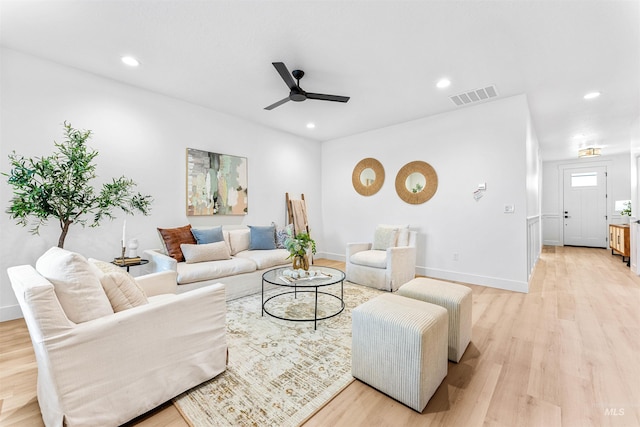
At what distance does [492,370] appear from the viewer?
1.89 metres

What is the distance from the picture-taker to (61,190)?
250cm

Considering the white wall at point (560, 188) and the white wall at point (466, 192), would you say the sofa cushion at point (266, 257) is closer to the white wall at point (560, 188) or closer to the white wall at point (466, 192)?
the white wall at point (466, 192)

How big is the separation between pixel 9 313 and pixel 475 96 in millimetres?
5844

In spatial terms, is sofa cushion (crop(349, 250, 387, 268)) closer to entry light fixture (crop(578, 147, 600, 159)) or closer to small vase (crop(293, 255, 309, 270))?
small vase (crop(293, 255, 309, 270))

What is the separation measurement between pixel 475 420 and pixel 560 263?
5.71 metres

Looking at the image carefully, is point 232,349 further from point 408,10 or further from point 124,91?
point 124,91

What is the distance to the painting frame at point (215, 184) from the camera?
12.7 feet

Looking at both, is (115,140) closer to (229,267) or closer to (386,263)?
(229,267)

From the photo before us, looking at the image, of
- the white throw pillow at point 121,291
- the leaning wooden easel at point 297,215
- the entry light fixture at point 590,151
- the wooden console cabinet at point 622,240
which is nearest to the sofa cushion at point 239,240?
the leaning wooden easel at point 297,215

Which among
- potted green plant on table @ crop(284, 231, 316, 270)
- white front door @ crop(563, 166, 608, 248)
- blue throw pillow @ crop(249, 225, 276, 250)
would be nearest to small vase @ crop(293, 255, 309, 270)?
potted green plant on table @ crop(284, 231, 316, 270)

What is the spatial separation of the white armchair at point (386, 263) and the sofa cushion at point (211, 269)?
1.50 metres

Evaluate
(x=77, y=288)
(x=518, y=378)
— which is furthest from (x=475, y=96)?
(x=77, y=288)

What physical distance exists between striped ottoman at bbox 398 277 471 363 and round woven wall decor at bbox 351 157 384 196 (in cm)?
297

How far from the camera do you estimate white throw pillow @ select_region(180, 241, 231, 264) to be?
126 inches
